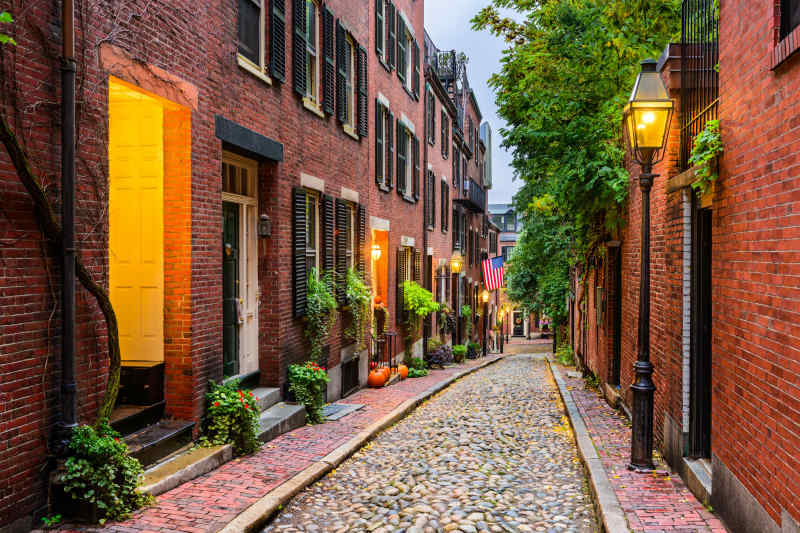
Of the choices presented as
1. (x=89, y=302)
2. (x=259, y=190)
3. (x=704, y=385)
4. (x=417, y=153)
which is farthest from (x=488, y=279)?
(x=89, y=302)

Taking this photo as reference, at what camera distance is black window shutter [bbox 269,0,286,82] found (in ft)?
29.7

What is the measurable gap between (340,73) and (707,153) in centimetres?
816

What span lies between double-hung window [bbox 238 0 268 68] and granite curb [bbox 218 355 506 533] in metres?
5.01

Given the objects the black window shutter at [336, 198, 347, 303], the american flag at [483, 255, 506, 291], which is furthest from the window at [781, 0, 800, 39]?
the american flag at [483, 255, 506, 291]

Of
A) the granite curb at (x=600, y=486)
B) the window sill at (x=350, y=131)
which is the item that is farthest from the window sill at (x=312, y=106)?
the granite curb at (x=600, y=486)

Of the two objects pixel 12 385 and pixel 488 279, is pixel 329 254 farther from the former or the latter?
pixel 488 279

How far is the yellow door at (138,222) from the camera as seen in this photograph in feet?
23.0

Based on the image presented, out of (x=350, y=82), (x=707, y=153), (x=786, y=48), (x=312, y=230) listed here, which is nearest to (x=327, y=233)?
(x=312, y=230)

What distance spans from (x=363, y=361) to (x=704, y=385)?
8.59 m

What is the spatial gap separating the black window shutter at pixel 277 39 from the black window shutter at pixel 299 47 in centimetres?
41

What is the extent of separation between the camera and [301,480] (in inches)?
255

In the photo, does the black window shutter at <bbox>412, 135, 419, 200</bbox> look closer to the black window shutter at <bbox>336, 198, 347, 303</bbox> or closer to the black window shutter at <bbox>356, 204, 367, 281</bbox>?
the black window shutter at <bbox>356, 204, 367, 281</bbox>

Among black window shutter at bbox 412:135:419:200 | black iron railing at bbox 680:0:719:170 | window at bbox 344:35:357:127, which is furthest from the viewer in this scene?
black window shutter at bbox 412:135:419:200

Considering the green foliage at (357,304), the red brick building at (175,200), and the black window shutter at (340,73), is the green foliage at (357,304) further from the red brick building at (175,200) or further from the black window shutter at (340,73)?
the black window shutter at (340,73)
